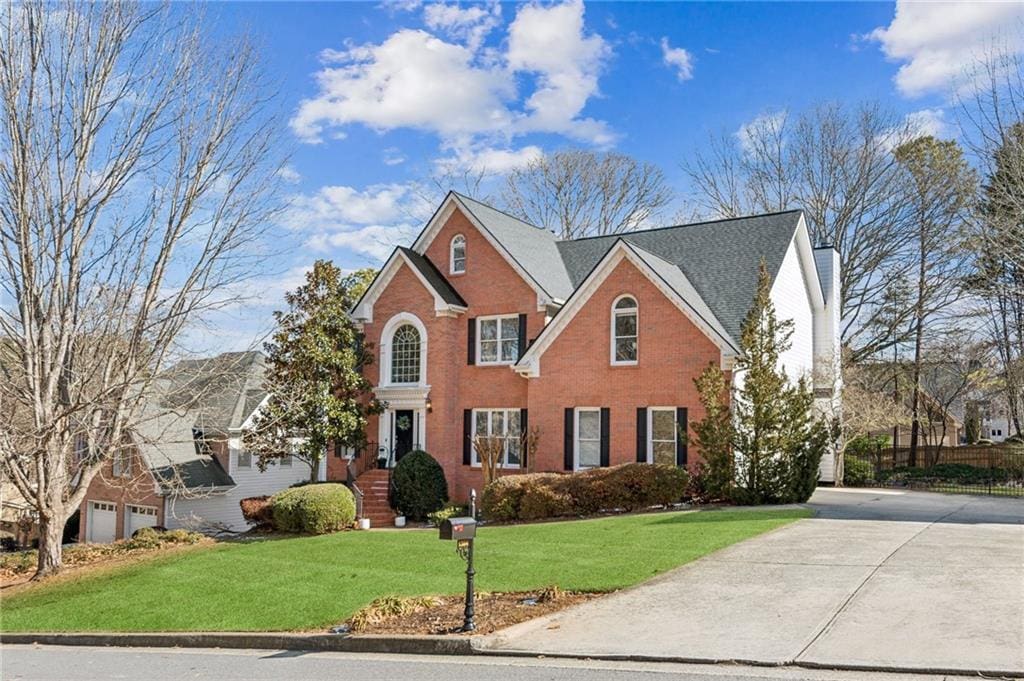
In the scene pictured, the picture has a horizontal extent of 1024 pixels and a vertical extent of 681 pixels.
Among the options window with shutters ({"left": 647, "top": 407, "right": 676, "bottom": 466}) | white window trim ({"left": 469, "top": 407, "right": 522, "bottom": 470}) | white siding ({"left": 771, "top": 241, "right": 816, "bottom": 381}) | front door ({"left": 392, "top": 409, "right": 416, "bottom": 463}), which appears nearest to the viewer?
window with shutters ({"left": 647, "top": 407, "right": 676, "bottom": 466})

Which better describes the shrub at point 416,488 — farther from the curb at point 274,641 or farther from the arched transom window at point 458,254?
the curb at point 274,641

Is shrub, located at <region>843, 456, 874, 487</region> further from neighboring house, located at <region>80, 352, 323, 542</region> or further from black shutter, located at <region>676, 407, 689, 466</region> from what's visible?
neighboring house, located at <region>80, 352, 323, 542</region>

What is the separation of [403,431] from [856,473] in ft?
55.6

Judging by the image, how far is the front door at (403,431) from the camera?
27562mm

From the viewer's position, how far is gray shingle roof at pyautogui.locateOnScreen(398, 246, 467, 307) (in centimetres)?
2734

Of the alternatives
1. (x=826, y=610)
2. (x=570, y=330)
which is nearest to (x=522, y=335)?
(x=570, y=330)

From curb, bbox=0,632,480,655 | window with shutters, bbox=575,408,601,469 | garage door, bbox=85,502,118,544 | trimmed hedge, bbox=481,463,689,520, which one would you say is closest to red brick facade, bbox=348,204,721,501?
window with shutters, bbox=575,408,601,469

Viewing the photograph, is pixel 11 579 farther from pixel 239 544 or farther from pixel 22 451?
pixel 239 544

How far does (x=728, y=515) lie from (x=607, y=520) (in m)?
2.60

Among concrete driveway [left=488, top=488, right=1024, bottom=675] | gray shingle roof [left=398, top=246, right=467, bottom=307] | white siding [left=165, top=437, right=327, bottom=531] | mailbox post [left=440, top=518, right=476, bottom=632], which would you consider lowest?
white siding [left=165, top=437, right=327, bottom=531]

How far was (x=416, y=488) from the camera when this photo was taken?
81.0 feet

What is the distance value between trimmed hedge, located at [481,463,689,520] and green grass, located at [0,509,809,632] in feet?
4.68

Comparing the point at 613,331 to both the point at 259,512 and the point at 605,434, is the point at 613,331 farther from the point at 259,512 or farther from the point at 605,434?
the point at 259,512

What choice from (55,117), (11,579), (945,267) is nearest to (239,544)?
(11,579)
